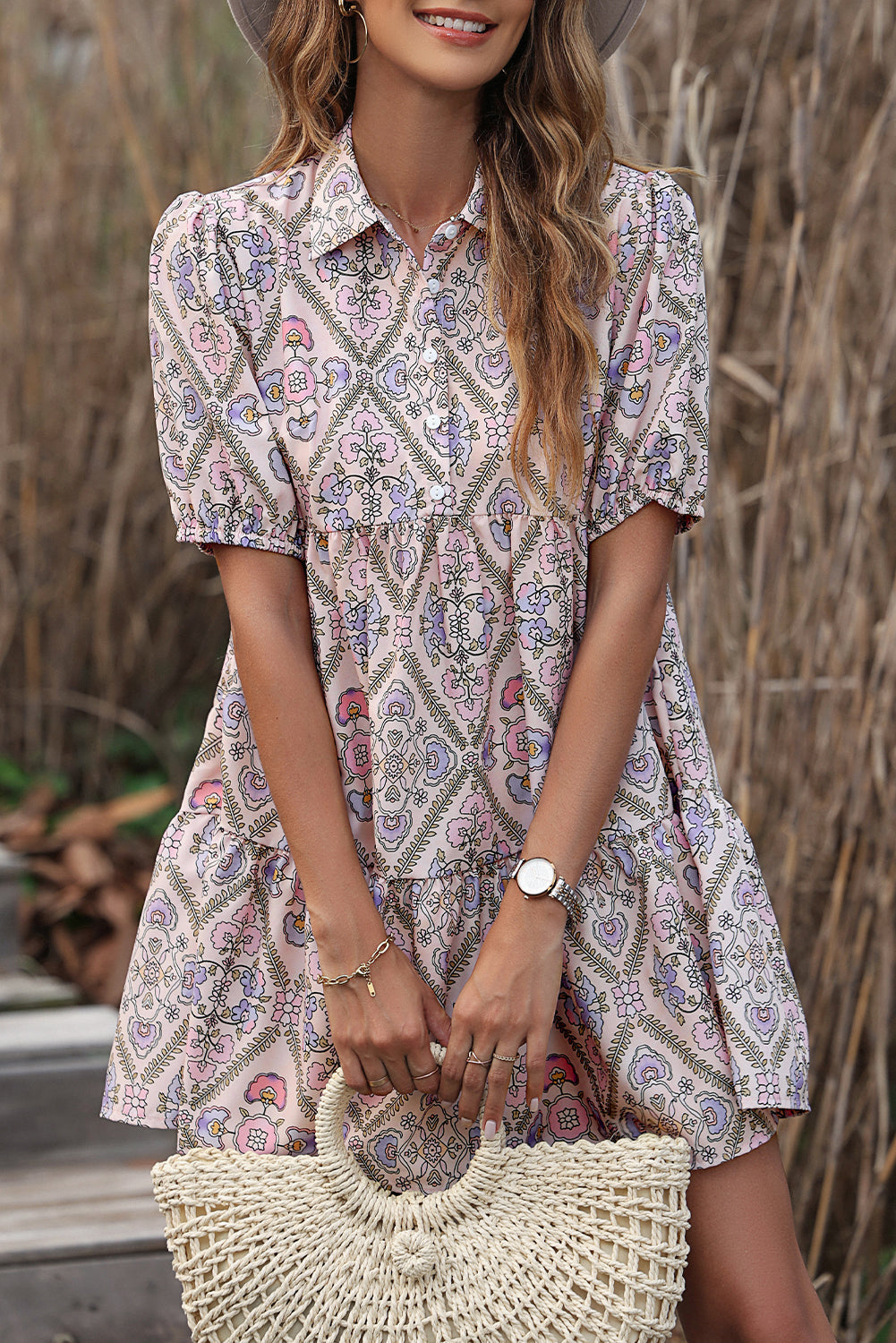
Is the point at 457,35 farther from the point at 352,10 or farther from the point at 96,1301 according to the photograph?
the point at 96,1301

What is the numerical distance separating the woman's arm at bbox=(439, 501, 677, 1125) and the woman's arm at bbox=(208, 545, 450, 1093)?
0.13 ft

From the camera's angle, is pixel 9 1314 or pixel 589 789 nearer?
pixel 589 789

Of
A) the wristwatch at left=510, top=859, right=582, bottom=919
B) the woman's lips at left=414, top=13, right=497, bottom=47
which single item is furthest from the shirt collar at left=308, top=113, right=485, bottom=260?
the wristwatch at left=510, top=859, right=582, bottom=919

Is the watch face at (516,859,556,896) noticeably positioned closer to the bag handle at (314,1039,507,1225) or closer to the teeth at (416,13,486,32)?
the bag handle at (314,1039,507,1225)

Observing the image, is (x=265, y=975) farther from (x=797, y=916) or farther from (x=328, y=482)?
(x=797, y=916)

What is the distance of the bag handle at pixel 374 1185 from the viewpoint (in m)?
1.05

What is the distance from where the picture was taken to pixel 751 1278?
3.66ft

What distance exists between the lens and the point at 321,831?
44.2 inches

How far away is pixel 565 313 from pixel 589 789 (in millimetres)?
351

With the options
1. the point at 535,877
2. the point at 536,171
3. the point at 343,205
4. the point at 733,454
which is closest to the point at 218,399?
the point at 343,205

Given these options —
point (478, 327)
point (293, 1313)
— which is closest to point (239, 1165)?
point (293, 1313)

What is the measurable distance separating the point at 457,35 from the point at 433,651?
1.48ft

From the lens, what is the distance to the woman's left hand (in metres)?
1.08

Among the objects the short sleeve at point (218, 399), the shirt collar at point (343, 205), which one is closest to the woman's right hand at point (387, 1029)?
the short sleeve at point (218, 399)
